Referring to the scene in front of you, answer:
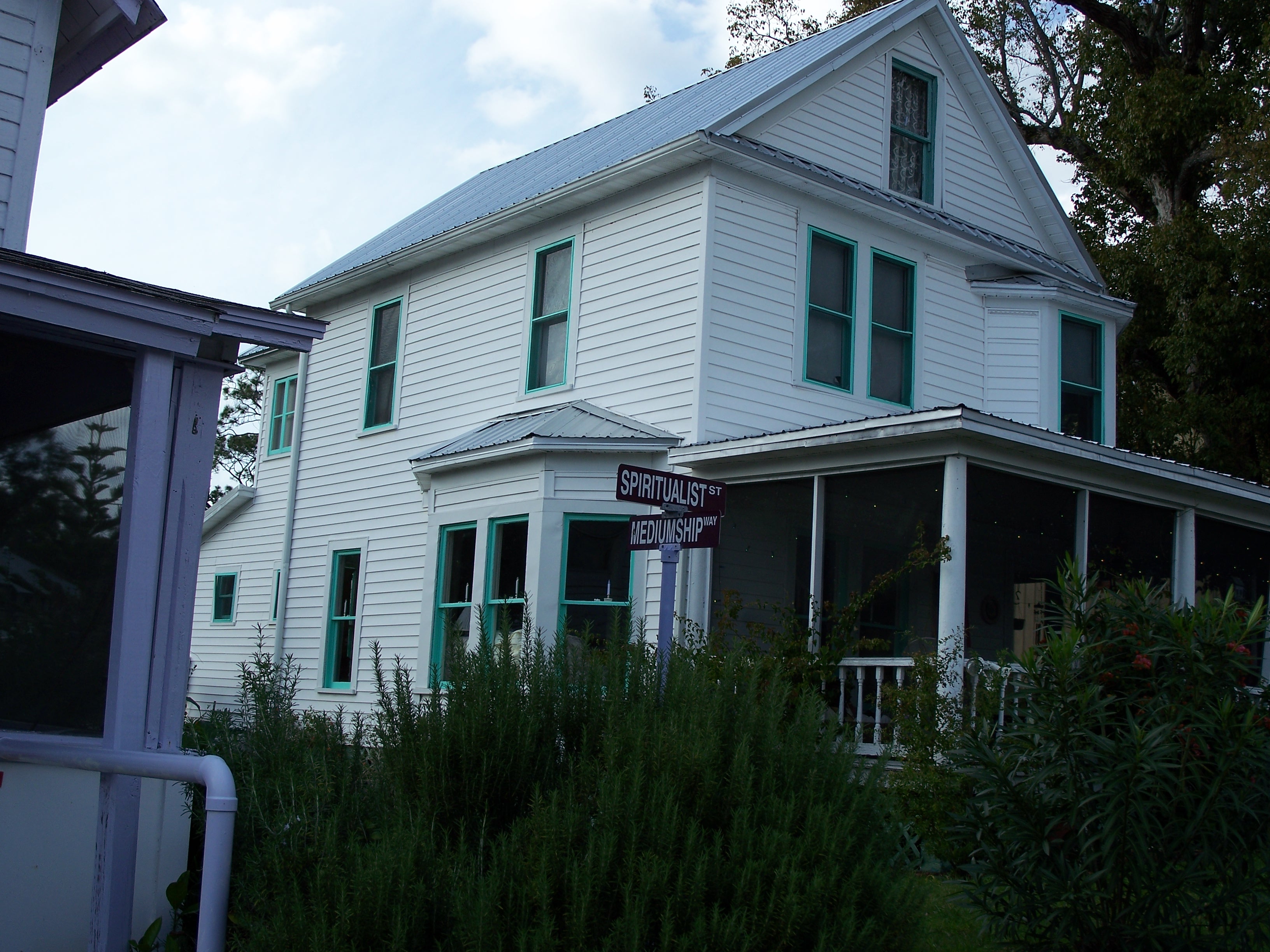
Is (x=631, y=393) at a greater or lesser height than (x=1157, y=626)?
greater

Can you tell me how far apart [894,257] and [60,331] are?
10.3 meters

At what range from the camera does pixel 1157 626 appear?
16.9 ft

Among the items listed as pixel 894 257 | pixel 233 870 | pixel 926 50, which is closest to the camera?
pixel 233 870

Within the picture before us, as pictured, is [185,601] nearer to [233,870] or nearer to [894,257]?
[233,870]

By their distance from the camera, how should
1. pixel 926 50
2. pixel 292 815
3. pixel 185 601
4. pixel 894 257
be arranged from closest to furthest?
1. pixel 292 815
2. pixel 185 601
3. pixel 894 257
4. pixel 926 50

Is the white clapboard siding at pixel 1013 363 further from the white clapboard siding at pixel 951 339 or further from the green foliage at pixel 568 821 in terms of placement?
the green foliage at pixel 568 821

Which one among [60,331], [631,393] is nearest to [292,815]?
[60,331]

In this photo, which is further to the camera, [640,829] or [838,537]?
[838,537]

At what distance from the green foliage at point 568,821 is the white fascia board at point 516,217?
301 inches

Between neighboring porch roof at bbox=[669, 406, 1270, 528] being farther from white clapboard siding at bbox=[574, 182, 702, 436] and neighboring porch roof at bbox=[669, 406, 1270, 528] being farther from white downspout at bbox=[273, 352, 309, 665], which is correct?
white downspout at bbox=[273, 352, 309, 665]

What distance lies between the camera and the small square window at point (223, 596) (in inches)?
758

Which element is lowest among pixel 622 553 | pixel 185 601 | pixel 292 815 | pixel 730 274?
pixel 292 815

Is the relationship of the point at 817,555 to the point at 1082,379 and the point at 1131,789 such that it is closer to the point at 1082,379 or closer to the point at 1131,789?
the point at 1131,789

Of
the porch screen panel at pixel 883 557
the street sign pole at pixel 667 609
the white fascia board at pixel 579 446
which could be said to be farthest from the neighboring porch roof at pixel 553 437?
the street sign pole at pixel 667 609
